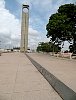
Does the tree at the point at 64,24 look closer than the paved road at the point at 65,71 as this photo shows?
No

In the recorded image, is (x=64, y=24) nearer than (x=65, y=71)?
No

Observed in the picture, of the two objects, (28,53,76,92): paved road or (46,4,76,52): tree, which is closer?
(28,53,76,92): paved road

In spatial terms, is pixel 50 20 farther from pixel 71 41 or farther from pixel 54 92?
pixel 54 92

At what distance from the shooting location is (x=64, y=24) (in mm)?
58906

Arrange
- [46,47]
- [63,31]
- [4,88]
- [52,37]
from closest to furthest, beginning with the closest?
[4,88] → [63,31] → [52,37] → [46,47]

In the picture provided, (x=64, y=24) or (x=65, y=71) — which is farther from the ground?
(x=64, y=24)

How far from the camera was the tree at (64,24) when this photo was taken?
189 ft

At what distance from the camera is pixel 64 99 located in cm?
847

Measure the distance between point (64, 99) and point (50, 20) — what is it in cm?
5529

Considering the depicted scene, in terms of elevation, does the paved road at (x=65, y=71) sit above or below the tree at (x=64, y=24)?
below

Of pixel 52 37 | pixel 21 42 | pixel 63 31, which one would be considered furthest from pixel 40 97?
pixel 21 42

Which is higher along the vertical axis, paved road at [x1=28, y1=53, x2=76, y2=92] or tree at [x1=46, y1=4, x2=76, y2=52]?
tree at [x1=46, y1=4, x2=76, y2=52]

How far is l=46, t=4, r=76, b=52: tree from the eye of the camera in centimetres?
5766

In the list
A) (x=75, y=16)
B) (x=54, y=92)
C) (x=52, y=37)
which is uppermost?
(x=75, y=16)
